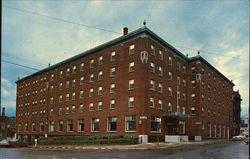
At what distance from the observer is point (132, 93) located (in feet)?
127

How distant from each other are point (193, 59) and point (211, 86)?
10.2 metres

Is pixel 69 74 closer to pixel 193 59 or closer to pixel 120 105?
pixel 120 105

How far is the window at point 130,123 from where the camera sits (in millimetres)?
37281

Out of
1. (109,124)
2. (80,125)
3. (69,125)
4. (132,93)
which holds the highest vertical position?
(132,93)

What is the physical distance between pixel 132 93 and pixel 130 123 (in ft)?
14.6

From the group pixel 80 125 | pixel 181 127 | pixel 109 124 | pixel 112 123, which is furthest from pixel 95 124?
pixel 181 127

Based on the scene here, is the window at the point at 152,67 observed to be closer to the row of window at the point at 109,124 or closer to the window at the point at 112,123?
the row of window at the point at 109,124

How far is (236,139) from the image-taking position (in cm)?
5112

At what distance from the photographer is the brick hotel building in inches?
1511

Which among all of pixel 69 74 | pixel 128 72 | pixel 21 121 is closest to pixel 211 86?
pixel 128 72

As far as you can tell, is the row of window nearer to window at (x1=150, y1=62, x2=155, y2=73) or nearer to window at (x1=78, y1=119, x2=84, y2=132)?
window at (x1=78, y1=119, x2=84, y2=132)

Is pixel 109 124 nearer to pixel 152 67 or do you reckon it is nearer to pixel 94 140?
pixel 94 140

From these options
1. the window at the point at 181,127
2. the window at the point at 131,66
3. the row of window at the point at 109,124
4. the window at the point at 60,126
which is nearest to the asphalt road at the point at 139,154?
the row of window at the point at 109,124

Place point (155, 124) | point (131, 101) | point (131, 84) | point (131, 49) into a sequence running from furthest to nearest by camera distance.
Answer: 1. point (131, 49)
2. point (131, 84)
3. point (155, 124)
4. point (131, 101)
